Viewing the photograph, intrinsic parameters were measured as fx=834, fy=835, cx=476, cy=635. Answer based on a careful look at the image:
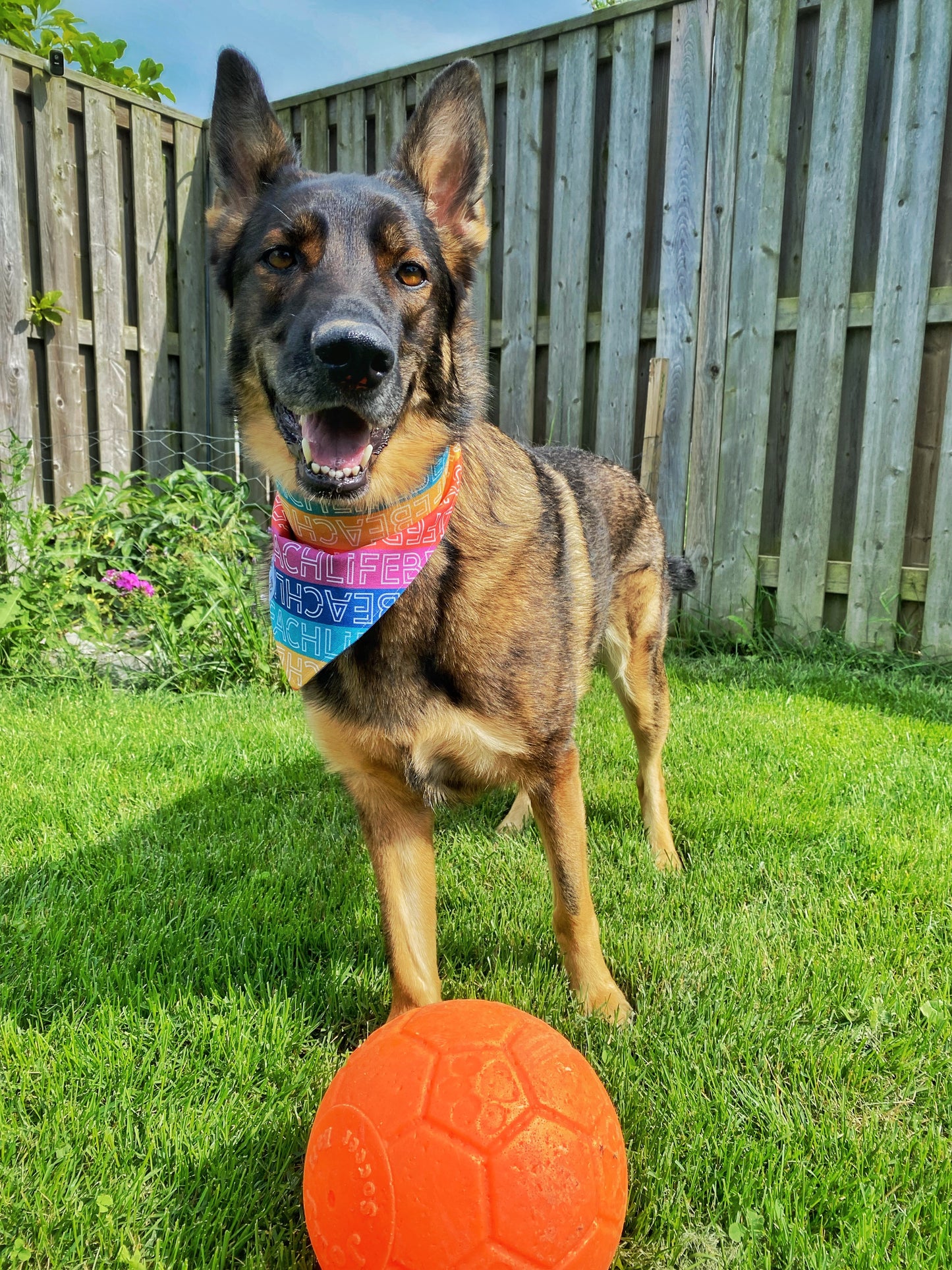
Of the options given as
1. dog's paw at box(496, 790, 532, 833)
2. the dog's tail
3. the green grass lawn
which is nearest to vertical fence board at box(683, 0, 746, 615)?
the dog's tail

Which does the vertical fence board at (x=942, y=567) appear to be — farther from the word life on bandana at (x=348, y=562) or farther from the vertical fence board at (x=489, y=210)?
the word life on bandana at (x=348, y=562)

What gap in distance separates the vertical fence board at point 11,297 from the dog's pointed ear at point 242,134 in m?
4.18

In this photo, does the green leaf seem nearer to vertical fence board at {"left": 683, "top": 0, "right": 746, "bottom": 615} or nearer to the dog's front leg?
the dog's front leg

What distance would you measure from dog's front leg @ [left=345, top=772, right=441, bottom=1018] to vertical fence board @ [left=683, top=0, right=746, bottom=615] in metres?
3.86

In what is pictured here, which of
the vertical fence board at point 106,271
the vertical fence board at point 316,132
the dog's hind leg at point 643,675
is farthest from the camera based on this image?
the vertical fence board at point 316,132

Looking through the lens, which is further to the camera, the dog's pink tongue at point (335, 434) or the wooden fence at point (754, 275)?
the wooden fence at point (754, 275)

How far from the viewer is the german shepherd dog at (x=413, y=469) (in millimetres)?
2035

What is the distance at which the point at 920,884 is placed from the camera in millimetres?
2627

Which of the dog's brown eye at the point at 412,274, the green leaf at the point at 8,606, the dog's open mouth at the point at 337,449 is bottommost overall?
the green leaf at the point at 8,606

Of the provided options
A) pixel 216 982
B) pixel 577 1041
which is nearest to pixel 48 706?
pixel 216 982

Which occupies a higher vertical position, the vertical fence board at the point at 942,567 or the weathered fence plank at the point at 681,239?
the weathered fence plank at the point at 681,239

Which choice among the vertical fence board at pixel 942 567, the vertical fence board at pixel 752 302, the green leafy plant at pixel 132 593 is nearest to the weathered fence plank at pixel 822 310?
the vertical fence board at pixel 752 302

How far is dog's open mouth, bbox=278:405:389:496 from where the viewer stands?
78.9 inches

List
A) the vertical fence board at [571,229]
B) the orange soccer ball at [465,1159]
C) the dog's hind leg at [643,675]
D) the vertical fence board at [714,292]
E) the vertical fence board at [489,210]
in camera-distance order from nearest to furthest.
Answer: the orange soccer ball at [465,1159], the dog's hind leg at [643,675], the vertical fence board at [714,292], the vertical fence board at [571,229], the vertical fence board at [489,210]
